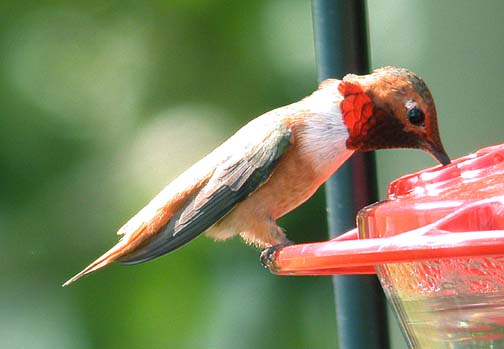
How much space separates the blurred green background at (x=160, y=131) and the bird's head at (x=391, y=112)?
4.31 ft

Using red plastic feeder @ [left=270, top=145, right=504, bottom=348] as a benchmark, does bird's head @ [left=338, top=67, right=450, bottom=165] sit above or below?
above

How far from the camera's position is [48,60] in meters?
5.38

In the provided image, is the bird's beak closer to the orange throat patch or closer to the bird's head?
the bird's head

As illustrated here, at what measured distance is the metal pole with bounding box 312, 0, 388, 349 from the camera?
2.45 metres

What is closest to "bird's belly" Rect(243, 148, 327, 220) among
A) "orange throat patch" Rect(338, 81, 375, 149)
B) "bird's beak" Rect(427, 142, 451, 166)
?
"orange throat patch" Rect(338, 81, 375, 149)

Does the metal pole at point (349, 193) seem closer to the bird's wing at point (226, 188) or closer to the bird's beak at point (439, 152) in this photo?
the bird's beak at point (439, 152)

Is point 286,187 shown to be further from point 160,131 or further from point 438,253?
point 160,131

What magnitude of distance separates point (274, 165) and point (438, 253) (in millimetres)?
1376

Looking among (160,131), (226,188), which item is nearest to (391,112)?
(226,188)

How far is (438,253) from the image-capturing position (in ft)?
5.84

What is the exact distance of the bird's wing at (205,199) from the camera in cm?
300

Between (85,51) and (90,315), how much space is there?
1.27 metres

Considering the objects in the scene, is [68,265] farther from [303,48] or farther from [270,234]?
[270,234]

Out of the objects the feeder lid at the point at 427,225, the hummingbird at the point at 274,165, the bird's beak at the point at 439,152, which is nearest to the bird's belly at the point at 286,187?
the hummingbird at the point at 274,165
